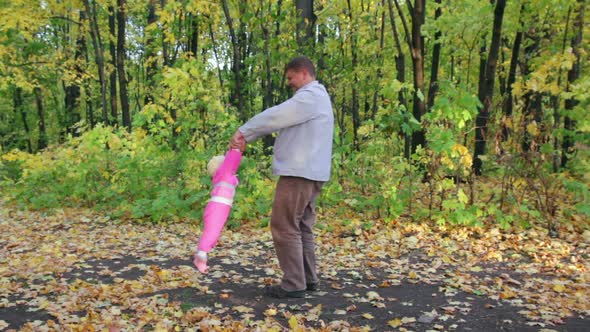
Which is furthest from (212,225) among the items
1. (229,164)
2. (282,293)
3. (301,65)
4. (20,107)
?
(20,107)

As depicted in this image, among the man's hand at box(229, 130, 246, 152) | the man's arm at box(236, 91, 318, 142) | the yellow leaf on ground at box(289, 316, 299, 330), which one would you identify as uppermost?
the man's arm at box(236, 91, 318, 142)

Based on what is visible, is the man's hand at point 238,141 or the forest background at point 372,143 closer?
the man's hand at point 238,141

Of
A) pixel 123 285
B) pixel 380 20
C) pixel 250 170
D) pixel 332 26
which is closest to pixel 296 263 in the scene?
pixel 123 285

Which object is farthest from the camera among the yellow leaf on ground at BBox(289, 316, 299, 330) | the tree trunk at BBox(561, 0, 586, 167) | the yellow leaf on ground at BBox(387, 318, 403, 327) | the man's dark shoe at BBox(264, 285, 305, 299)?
the tree trunk at BBox(561, 0, 586, 167)

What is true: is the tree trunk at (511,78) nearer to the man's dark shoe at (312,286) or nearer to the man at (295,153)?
the man at (295,153)

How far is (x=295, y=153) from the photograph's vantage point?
150 inches

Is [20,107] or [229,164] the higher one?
[20,107]

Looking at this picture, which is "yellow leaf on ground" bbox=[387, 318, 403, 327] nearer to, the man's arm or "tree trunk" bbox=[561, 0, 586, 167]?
the man's arm

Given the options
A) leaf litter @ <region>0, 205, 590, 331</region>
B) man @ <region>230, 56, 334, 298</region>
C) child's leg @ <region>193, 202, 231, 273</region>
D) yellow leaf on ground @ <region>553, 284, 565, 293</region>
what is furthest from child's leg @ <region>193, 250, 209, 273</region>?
yellow leaf on ground @ <region>553, 284, 565, 293</region>

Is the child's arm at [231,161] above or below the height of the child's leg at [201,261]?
above

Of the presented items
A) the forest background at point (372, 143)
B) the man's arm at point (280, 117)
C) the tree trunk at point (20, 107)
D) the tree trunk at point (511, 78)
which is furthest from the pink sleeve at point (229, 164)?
the tree trunk at point (20, 107)

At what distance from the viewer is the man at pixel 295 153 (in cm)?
374

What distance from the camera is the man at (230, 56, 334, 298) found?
3.74 metres

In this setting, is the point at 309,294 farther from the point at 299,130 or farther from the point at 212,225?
the point at 299,130
